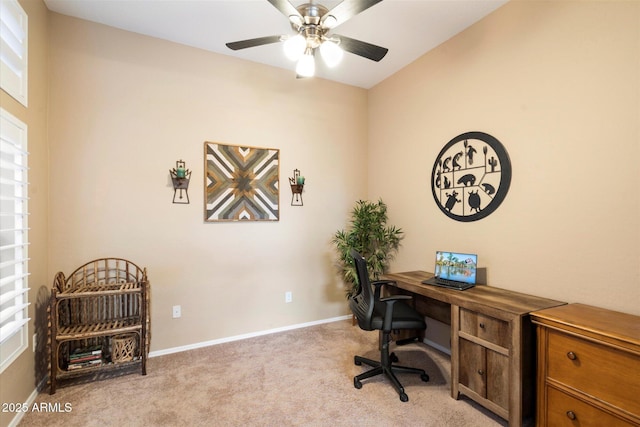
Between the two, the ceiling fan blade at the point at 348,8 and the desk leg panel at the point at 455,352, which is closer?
the ceiling fan blade at the point at 348,8

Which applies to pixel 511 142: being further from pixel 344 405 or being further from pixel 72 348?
pixel 72 348

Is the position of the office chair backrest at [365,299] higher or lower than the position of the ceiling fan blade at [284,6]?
lower

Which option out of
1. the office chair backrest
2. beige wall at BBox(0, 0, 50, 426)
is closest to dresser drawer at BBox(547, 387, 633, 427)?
the office chair backrest

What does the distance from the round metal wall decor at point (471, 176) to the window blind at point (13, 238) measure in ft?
10.5

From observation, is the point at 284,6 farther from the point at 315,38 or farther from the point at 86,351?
the point at 86,351

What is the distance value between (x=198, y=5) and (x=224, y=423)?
3.05m

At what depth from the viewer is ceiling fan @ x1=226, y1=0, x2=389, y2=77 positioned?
180cm

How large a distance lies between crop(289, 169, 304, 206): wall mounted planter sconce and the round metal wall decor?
1425mm

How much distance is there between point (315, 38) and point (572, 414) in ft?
8.75

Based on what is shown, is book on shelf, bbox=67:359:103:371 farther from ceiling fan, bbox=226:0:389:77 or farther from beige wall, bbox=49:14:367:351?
ceiling fan, bbox=226:0:389:77

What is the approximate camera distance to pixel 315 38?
199 centimetres

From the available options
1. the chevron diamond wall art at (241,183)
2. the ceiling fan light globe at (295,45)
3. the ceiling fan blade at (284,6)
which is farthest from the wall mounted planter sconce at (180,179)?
the ceiling fan blade at (284,6)

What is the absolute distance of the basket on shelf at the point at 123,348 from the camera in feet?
7.83

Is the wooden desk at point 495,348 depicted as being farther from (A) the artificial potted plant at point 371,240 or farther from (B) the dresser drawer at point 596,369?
(A) the artificial potted plant at point 371,240
